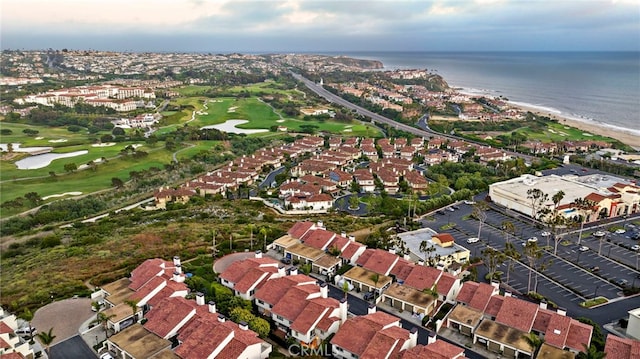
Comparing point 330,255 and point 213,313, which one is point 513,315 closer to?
point 330,255

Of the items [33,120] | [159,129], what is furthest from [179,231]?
[33,120]

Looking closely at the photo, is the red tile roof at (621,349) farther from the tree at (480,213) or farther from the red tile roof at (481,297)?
the tree at (480,213)

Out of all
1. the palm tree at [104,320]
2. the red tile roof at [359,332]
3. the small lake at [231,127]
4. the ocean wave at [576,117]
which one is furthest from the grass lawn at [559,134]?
the palm tree at [104,320]

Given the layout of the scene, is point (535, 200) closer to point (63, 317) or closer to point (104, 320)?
point (104, 320)

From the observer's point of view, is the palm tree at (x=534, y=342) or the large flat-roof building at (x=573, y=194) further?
the large flat-roof building at (x=573, y=194)

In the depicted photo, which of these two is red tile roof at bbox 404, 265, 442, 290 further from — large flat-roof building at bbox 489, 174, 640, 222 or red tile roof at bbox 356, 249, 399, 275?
large flat-roof building at bbox 489, 174, 640, 222

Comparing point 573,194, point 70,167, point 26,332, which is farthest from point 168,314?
point 70,167
